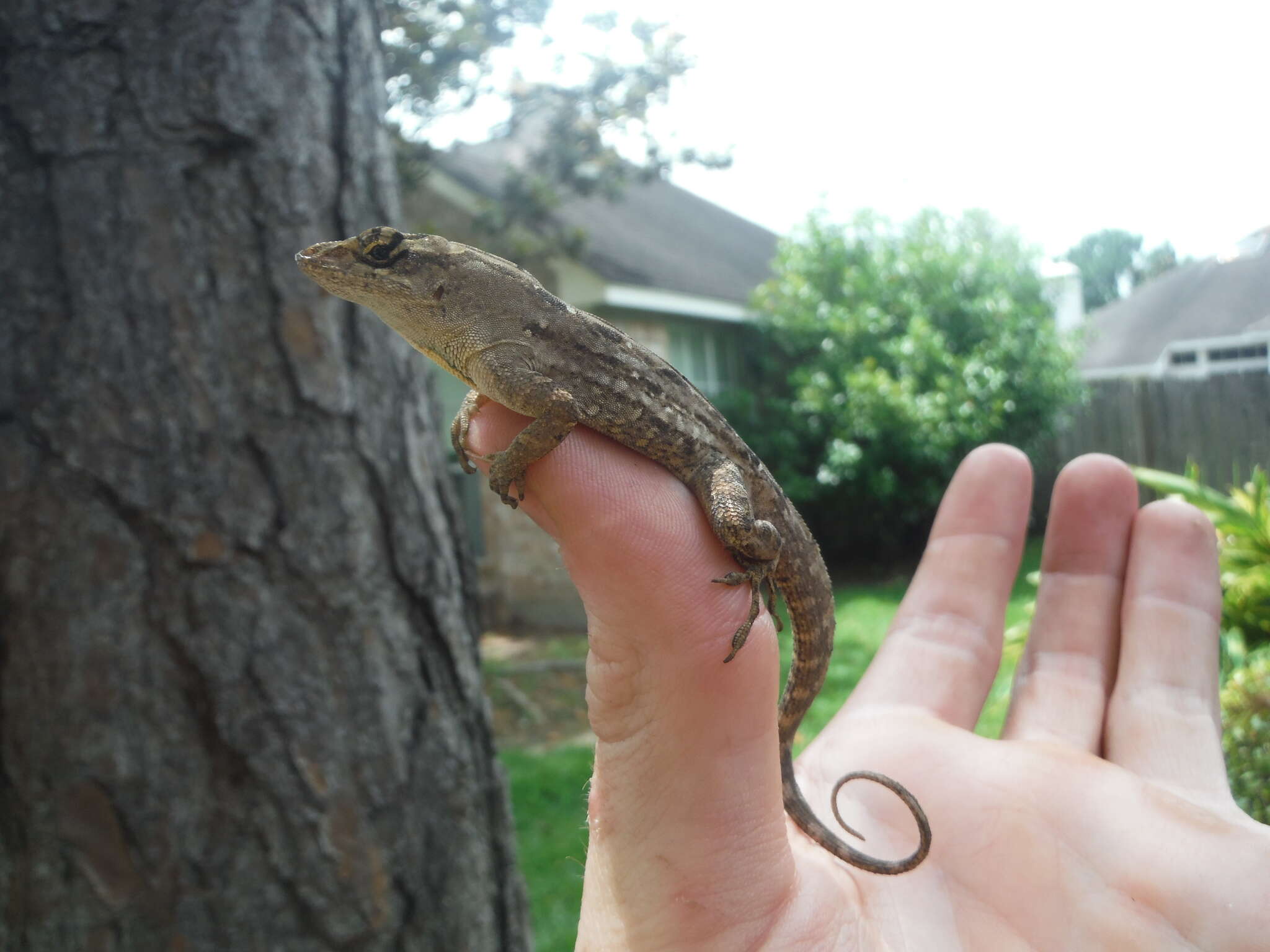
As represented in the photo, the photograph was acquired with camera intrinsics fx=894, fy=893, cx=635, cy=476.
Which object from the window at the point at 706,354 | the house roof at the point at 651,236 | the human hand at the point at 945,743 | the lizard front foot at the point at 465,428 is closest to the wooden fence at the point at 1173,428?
the human hand at the point at 945,743

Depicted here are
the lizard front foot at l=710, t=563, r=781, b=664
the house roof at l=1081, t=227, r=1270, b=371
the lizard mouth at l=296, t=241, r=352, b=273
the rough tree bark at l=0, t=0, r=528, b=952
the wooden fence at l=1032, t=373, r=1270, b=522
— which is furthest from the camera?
the wooden fence at l=1032, t=373, r=1270, b=522

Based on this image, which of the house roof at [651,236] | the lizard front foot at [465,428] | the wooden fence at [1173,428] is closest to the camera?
the lizard front foot at [465,428]

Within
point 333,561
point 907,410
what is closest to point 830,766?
point 333,561

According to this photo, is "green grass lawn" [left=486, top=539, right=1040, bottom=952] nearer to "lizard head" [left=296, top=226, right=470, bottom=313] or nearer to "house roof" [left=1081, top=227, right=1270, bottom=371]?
"house roof" [left=1081, top=227, right=1270, bottom=371]

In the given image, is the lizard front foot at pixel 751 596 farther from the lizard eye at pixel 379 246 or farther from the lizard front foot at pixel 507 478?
the lizard eye at pixel 379 246

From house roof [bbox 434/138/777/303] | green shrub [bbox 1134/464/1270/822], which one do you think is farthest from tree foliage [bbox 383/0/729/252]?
green shrub [bbox 1134/464/1270/822]

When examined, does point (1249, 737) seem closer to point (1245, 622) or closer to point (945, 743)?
point (1245, 622)
